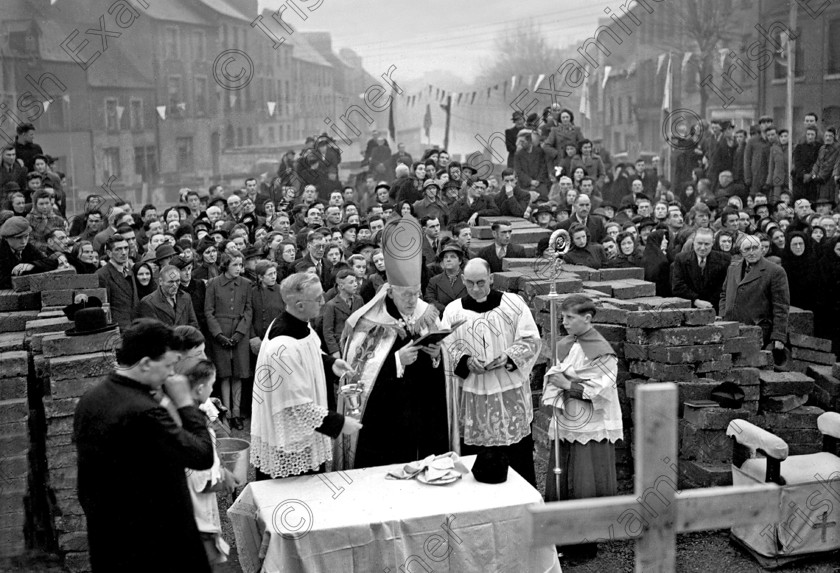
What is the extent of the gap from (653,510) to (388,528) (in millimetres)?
2047

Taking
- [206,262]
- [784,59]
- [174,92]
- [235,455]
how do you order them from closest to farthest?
[235,455], [206,262], [784,59], [174,92]

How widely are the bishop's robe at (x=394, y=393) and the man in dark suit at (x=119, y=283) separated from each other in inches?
142

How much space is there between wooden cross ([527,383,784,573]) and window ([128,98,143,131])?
74.5 ft

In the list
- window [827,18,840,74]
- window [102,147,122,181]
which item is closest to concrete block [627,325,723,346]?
window [827,18,840,74]

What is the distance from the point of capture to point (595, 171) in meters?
17.2

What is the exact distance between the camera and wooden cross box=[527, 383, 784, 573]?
329cm

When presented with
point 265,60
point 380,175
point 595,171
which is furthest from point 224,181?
point 595,171

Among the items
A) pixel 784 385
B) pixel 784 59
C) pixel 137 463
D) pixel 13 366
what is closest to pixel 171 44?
pixel 784 59

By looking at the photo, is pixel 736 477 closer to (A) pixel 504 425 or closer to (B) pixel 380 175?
(A) pixel 504 425

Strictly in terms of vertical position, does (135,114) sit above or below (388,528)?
above

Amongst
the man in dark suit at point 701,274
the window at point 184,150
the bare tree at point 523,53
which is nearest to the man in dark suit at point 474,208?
Result: the man in dark suit at point 701,274

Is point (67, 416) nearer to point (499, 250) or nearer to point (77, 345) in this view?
point (77, 345)

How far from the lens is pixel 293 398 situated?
5.52 meters

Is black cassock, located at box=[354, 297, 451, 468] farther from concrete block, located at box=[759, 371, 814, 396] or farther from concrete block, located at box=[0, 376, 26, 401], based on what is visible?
concrete block, located at box=[759, 371, 814, 396]
